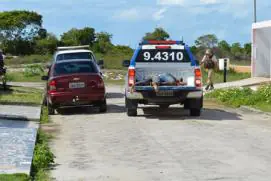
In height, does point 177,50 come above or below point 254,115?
above

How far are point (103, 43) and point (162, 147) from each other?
67627 millimetres

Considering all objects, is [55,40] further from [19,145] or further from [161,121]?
[19,145]

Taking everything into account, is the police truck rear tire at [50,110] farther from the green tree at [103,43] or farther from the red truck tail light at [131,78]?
the green tree at [103,43]

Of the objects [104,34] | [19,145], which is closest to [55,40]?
[104,34]

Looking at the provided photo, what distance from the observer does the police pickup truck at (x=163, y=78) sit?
17.9 meters

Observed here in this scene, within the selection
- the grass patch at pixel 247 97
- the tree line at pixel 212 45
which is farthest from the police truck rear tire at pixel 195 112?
the tree line at pixel 212 45

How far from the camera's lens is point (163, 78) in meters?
18.5

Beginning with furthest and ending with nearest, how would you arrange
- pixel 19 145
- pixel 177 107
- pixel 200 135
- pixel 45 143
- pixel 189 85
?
pixel 177 107 → pixel 189 85 → pixel 200 135 → pixel 45 143 → pixel 19 145

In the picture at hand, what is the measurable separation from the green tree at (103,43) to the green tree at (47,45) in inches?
180

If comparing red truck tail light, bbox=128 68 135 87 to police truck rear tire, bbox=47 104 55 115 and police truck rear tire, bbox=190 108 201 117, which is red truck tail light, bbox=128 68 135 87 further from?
police truck rear tire, bbox=47 104 55 115

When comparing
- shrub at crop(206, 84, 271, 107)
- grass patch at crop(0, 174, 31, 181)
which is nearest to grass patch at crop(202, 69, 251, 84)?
shrub at crop(206, 84, 271, 107)

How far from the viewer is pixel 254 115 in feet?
63.5

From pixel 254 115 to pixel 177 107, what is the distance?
283 cm

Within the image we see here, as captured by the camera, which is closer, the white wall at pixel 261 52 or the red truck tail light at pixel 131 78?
the red truck tail light at pixel 131 78
